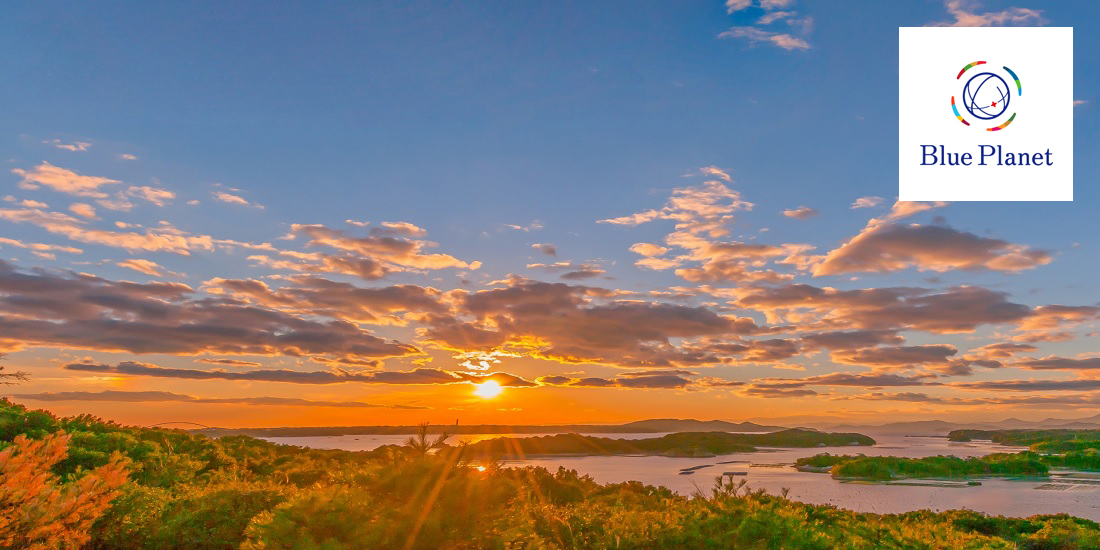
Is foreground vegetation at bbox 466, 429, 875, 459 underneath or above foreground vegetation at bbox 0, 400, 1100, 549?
underneath

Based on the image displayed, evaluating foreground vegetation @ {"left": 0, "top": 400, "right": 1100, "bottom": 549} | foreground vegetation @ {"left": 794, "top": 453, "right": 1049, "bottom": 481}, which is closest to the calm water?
foreground vegetation @ {"left": 794, "top": 453, "right": 1049, "bottom": 481}

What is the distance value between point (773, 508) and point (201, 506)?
1113 centimetres

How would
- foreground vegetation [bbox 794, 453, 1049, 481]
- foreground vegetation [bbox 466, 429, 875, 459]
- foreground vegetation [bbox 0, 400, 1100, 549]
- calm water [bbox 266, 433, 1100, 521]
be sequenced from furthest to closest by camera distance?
foreground vegetation [bbox 466, 429, 875, 459] < foreground vegetation [bbox 794, 453, 1049, 481] < calm water [bbox 266, 433, 1100, 521] < foreground vegetation [bbox 0, 400, 1100, 549]

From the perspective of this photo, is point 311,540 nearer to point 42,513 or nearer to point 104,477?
point 42,513

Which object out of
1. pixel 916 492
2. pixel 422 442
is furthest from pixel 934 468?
pixel 422 442

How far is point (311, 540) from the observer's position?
8.34 metres

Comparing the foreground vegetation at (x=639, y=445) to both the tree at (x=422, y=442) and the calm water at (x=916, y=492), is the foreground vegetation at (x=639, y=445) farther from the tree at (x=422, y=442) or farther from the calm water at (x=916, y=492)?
the tree at (x=422, y=442)

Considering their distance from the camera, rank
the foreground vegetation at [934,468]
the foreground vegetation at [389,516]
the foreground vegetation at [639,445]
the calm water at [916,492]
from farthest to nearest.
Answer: the foreground vegetation at [639,445], the foreground vegetation at [934,468], the calm water at [916,492], the foreground vegetation at [389,516]

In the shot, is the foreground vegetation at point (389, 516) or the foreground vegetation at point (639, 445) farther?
the foreground vegetation at point (639, 445)

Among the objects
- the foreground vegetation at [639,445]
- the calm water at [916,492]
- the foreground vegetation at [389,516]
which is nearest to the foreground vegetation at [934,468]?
the calm water at [916,492]

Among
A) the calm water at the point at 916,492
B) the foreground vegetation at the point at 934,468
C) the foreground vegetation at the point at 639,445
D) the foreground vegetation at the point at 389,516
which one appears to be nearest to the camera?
the foreground vegetation at the point at 389,516

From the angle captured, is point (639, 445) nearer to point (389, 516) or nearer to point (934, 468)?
point (934, 468)

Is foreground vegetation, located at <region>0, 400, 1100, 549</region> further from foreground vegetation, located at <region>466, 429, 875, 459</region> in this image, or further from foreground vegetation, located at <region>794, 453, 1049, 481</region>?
foreground vegetation, located at <region>466, 429, 875, 459</region>

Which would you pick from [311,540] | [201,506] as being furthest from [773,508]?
[201,506]
